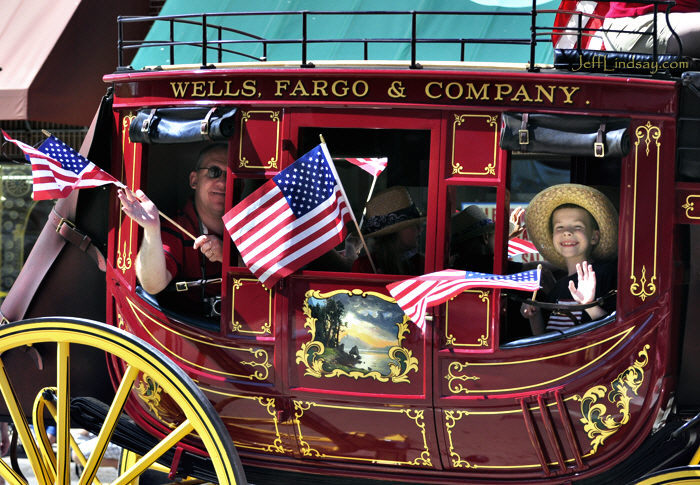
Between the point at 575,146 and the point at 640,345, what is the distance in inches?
31.2

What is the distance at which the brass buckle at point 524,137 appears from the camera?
352cm

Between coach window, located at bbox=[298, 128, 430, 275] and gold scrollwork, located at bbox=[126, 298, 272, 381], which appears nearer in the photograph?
gold scrollwork, located at bbox=[126, 298, 272, 381]

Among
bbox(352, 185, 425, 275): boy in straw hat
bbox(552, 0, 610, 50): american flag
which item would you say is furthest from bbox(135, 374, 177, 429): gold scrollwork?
bbox(552, 0, 610, 50): american flag

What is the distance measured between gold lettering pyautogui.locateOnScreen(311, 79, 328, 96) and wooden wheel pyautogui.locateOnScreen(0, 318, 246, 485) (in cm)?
120

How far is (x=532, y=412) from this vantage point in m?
3.64

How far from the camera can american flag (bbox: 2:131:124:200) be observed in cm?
393

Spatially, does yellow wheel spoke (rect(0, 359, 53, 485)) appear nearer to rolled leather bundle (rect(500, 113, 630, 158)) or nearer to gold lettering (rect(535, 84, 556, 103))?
rolled leather bundle (rect(500, 113, 630, 158))

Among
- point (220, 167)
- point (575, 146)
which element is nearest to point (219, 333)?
point (220, 167)

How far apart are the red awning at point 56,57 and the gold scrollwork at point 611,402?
5591mm

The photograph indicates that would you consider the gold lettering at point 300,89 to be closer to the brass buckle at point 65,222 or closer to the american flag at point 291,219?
the american flag at point 291,219

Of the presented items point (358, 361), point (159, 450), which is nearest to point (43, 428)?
point (159, 450)

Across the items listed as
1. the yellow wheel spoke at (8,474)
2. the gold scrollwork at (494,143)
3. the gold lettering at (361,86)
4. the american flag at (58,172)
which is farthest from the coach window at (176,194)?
the gold scrollwork at (494,143)

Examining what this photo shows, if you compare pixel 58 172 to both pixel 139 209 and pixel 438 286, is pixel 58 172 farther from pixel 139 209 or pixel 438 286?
pixel 438 286

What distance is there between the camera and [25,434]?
3.84m
